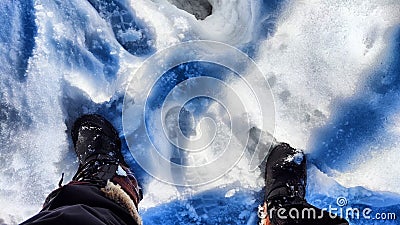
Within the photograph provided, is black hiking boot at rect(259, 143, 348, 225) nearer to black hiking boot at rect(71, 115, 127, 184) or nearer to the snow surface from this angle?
the snow surface

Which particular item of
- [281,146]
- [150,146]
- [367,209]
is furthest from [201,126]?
[367,209]

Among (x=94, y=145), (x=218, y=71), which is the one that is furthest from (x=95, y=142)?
(x=218, y=71)

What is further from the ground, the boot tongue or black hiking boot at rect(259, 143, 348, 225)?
black hiking boot at rect(259, 143, 348, 225)

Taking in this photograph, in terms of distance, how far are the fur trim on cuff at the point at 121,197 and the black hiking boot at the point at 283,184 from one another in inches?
18.2

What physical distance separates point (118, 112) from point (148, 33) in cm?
33

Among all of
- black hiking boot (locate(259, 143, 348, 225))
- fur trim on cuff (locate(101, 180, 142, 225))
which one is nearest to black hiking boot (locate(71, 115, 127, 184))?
fur trim on cuff (locate(101, 180, 142, 225))

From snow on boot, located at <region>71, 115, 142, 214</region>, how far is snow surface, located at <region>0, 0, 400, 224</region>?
0.15 feet

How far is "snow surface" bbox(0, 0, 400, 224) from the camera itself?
1.50 m

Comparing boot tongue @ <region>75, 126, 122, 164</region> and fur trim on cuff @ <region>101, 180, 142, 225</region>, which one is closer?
fur trim on cuff @ <region>101, 180, 142, 225</region>

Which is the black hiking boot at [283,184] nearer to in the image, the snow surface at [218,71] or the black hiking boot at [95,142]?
the snow surface at [218,71]

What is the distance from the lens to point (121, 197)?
1197 millimetres

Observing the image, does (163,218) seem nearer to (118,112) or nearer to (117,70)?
(118,112)

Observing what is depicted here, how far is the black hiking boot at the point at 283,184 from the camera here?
1.36 metres

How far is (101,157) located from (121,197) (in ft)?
1.12
